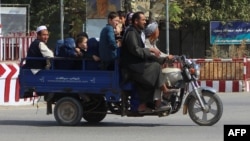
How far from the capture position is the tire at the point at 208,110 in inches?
533

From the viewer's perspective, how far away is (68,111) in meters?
14.2

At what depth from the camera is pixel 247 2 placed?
4506 centimetres

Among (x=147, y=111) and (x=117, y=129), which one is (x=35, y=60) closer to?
(x=117, y=129)

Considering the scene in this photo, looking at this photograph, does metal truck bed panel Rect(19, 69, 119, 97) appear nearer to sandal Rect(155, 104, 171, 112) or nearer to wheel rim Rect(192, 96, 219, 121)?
sandal Rect(155, 104, 171, 112)

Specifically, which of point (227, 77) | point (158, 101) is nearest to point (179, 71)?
point (158, 101)

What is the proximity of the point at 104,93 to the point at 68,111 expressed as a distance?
2.76 feet

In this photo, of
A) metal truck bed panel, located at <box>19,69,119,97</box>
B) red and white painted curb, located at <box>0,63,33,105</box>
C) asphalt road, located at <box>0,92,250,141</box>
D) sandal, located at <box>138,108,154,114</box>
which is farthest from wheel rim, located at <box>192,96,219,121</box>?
red and white painted curb, located at <box>0,63,33,105</box>

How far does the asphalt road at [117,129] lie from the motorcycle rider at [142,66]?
0.61 m

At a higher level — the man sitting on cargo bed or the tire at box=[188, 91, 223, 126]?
the man sitting on cargo bed

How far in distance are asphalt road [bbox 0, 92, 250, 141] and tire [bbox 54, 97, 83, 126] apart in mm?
174

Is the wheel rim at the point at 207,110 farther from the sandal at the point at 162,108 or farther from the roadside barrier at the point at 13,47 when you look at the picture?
the roadside barrier at the point at 13,47

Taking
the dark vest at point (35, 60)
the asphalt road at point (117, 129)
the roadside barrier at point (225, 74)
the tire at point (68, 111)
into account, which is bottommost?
the asphalt road at point (117, 129)

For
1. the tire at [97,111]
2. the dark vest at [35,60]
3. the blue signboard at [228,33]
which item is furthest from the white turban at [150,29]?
the blue signboard at [228,33]

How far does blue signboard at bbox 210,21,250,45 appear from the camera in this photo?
136ft
